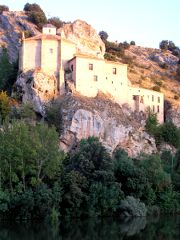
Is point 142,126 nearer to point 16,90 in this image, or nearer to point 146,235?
point 16,90

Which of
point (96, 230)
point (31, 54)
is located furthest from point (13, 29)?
point (96, 230)

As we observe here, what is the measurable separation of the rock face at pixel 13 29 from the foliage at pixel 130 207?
43311 millimetres

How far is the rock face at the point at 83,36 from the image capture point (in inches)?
3248

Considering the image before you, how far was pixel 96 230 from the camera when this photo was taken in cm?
3838

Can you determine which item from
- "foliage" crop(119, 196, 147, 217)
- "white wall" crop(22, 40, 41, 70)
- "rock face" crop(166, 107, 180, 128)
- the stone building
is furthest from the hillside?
"foliage" crop(119, 196, 147, 217)

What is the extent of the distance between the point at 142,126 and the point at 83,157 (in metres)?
20.4

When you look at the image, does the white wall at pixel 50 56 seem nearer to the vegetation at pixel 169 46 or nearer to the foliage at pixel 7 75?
the foliage at pixel 7 75

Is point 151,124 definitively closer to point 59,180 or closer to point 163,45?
point 59,180

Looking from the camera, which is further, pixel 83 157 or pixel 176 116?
pixel 176 116

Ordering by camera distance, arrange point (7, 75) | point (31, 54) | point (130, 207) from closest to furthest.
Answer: point (130, 207) → point (31, 54) → point (7, 75)

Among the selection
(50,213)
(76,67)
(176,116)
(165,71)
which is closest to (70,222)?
(50,213)

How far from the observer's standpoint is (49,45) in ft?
213

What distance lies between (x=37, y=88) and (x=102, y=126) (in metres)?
9.33

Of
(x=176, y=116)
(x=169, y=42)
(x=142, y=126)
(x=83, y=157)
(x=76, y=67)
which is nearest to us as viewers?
(x=83, y=157)
